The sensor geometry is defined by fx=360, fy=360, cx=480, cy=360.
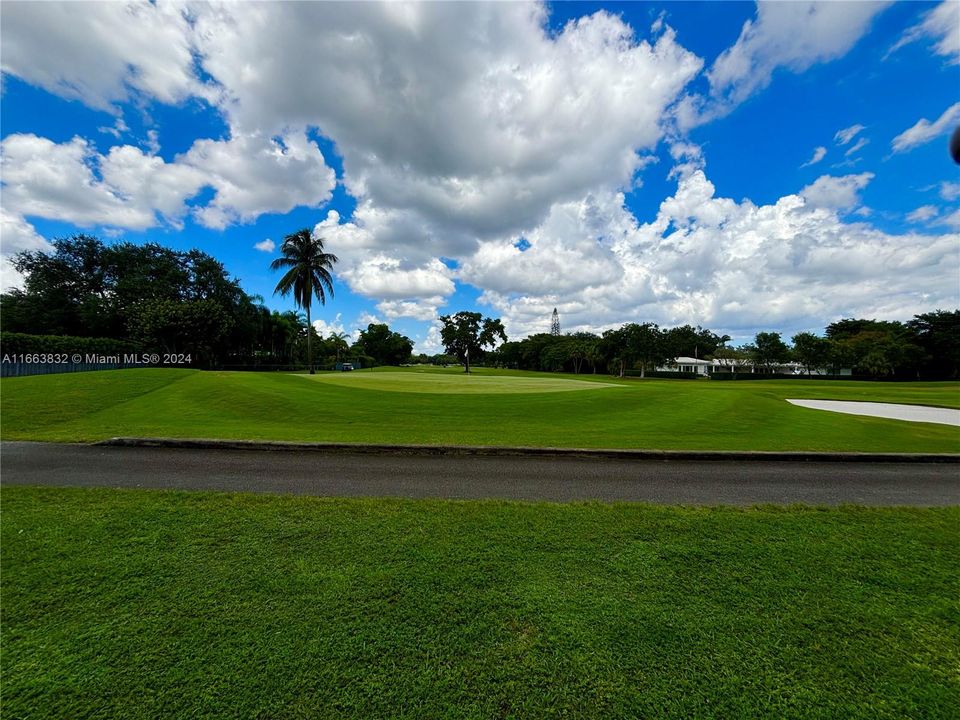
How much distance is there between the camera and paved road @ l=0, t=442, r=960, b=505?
229 inches

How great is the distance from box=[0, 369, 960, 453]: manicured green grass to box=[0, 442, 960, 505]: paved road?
1076 millimetres

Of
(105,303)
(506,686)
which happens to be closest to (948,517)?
(506,686)

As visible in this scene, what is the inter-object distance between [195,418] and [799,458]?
17015 millimetres

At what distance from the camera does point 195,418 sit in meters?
11.9

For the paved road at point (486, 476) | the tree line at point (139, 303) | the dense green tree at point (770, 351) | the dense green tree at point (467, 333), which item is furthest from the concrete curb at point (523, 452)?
the dense green tree at point (770, 351)

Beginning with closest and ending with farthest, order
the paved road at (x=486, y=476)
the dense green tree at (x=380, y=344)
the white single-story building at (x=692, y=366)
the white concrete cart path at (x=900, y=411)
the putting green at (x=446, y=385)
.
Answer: the paved road at (x=486, y=476)
the white concrete cart path at (x=900, y=411)
the putting green at (x=446, y=385)
the white single-story building at (x=692, y=366)
the dense green tree at (x=380, y=344)

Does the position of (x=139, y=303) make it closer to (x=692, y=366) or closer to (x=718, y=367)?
(x=692, y=366)

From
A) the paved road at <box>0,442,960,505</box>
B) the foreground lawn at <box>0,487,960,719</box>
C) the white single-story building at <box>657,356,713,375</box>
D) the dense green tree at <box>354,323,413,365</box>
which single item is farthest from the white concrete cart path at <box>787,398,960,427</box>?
the dense green tree at <box>354,323,413,365</box>

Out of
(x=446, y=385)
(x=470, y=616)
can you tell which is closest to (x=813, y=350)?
(x=446, y=385)

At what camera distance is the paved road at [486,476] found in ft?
19.1

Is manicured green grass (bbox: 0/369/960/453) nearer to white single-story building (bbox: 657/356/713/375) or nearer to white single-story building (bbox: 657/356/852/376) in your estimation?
white single-story building (bbox: 657/356/852/376)

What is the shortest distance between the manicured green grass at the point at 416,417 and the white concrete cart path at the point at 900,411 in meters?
4.27

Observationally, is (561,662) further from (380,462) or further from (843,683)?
(380,462)

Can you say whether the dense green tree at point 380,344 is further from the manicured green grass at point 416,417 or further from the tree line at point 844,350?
the manicured green grass at point 416,417
